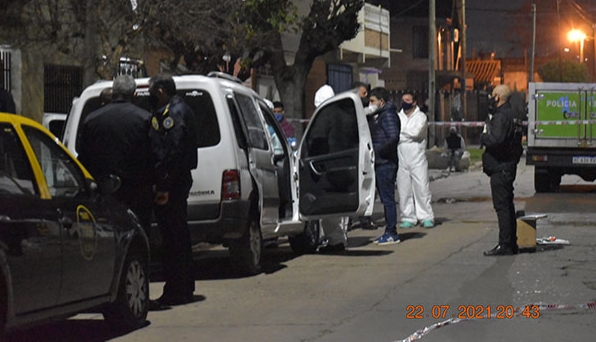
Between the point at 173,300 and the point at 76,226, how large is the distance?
2288 millimetres

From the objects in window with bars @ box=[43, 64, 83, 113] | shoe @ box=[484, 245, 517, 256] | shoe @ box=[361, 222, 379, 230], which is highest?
window with bars @ box=[43, 64, 83, 113]

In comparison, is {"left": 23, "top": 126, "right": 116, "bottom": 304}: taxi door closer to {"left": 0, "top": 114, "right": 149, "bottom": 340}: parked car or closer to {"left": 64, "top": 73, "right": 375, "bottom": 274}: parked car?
{"left": 0, "top": 114, "right": 149, "bottom": 340}: parked car

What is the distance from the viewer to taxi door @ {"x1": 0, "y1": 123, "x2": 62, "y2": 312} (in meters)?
7.13

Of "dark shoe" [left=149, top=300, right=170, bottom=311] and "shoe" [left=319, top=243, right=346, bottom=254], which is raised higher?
"dark shoe" [left=149, top=300, right=170, bottom=311]

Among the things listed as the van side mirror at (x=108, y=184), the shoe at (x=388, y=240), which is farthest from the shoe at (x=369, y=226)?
the van side mirror at (x=108, y=184)

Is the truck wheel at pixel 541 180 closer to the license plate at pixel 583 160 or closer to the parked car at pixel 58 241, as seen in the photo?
the license plate at pixel 583 160

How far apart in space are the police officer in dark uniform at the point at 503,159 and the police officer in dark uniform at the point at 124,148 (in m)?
4.33

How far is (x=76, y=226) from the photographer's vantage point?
8.04m

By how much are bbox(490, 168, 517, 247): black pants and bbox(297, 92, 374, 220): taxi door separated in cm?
133

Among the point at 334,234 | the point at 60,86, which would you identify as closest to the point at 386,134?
the point at 334,234

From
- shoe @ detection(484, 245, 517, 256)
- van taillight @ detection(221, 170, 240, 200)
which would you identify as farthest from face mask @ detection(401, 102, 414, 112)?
van taillight @ detection(221, 170, 240, 200)

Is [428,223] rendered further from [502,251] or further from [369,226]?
[502,251]

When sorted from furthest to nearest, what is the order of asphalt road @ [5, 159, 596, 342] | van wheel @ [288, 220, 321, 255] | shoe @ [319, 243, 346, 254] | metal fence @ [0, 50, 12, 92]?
metal fence @ [0, 50, 12, 92]
shoe @ [319, 243, 346, 254]
van wheel @ [288, 220, 321, 255]
asphalt road @ [5, 159, 596, 342]
